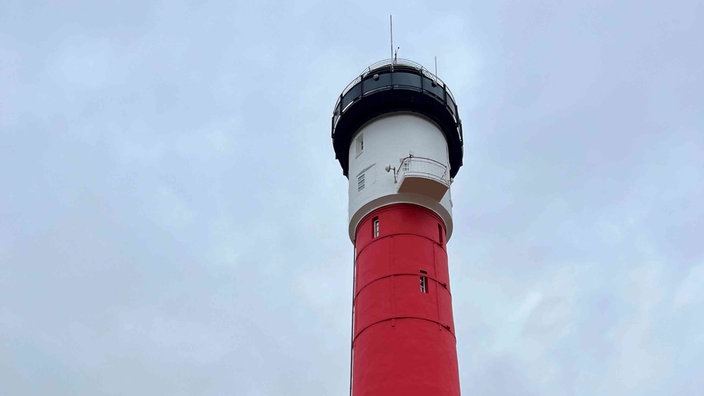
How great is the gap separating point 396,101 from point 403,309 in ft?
30.9

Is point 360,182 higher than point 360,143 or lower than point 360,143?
lower

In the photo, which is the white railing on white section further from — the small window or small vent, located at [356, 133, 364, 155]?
the small window

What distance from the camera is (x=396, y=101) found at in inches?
1255

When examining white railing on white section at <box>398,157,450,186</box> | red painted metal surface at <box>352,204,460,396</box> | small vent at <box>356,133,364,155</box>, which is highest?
small vent at <box>356,133,364,155</box>

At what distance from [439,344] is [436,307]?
57.1 inches

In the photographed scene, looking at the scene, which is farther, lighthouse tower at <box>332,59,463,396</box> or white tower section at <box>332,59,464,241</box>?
white tower section at <box>332,59,464,241</box>

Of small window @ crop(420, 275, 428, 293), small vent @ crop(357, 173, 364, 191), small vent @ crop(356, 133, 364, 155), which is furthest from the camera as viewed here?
small vent @ crop(356, 133, 364, 155)

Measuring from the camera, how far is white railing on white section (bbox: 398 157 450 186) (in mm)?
29414

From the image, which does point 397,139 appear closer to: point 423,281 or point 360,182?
point 360,182

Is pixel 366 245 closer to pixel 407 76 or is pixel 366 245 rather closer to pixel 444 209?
pixel 444 209

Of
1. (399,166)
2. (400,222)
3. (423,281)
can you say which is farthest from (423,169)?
(423,281)

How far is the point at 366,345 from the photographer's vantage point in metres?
27.4

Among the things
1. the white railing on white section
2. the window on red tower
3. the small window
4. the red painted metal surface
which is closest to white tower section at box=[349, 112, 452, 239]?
the white railing on white section

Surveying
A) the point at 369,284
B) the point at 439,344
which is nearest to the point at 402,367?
the point at 439,344
